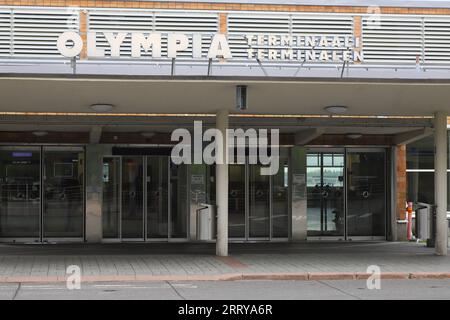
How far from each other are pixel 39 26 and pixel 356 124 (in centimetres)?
799

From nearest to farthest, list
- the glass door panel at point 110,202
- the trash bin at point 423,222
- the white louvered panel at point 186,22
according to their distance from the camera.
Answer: the white louvered panel at point 186,22 → the trash bin at point 423,222 → the glass door panel at point 110,202

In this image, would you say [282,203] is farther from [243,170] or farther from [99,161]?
[99,161]

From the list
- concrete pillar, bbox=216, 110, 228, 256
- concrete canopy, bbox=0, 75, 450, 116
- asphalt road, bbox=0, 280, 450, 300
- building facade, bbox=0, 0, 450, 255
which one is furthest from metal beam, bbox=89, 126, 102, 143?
asphalt road, bbox=0, 280, 450, 300

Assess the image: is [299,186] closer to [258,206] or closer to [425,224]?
[258,206]

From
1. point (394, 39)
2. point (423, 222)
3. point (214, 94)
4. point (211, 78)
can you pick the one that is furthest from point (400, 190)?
point (211, 78)

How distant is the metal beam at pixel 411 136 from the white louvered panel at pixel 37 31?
977cm

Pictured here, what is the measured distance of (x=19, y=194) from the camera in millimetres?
19266

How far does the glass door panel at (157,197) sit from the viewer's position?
19750mm

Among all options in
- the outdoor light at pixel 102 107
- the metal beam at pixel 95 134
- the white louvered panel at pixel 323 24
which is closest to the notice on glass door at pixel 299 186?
the metal beam at pixel 95 134

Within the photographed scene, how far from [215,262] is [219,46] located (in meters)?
4.60

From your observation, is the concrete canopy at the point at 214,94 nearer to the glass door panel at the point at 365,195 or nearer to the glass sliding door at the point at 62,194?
the glass sliding door at the point at 62,194

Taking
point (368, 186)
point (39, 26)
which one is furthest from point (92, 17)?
point (368, 186)

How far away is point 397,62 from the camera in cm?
1433

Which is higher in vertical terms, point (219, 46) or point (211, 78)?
point (219, 46)
